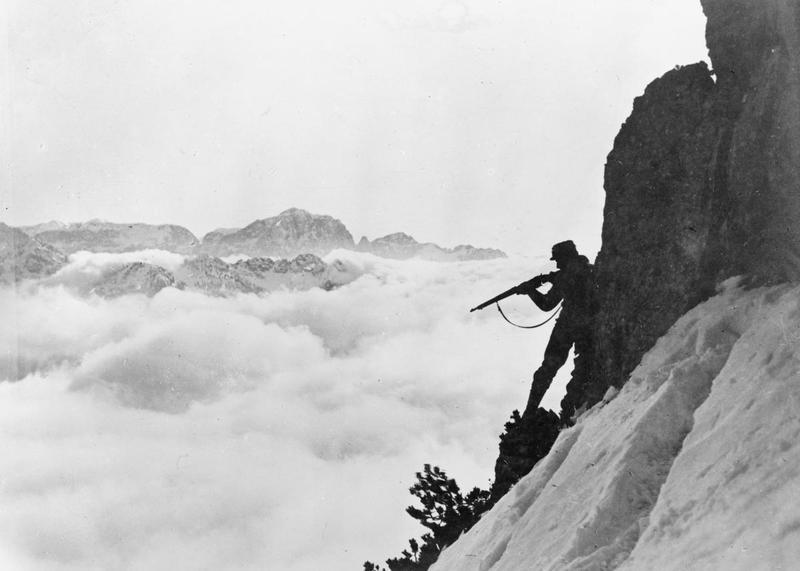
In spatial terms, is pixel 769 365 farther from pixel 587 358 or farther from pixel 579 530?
pixel 587 358

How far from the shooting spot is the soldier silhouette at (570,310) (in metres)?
18.0

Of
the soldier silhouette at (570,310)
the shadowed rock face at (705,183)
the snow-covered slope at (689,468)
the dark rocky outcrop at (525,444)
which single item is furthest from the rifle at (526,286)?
the snow-covered slope at (689,468)

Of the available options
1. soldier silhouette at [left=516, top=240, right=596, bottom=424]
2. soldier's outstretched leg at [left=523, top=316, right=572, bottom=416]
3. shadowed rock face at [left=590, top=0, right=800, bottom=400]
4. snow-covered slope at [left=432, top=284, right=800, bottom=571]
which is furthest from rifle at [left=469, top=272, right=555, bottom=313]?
snow-covered slope at [left=432, top=284, right=800, bottom=571]

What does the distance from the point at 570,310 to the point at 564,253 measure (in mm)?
1371

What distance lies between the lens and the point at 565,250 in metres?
18.5

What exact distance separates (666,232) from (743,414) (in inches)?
233

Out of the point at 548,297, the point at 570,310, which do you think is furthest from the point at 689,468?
the point at 548,297

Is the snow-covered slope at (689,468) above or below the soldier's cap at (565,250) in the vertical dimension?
below

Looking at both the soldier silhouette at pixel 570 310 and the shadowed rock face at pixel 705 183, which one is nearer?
the shadowed rock face at pixel 705 183

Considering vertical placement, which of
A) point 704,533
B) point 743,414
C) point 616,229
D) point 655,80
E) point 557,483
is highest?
point 655,80

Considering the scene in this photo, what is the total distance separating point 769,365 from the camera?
31.4 feet

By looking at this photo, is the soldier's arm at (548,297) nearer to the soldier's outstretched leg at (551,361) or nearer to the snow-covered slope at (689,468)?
the soldier's outstretched leg at (551,361)

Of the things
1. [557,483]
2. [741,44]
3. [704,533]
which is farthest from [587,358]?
[704,533]

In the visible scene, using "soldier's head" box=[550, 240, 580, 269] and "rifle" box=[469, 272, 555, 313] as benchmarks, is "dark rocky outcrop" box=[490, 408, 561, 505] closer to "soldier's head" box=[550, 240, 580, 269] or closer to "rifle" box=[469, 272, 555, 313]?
"rifle" box=[469, 272, 555, 313]
